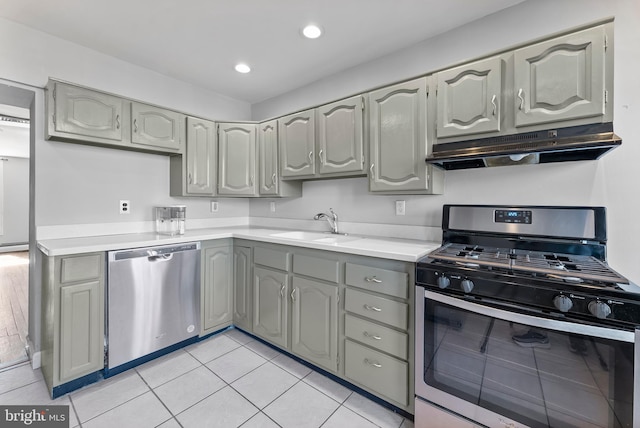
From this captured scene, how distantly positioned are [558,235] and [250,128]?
2728mm

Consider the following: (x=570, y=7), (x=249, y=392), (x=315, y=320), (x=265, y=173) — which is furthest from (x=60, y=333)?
(x=570, y=7)

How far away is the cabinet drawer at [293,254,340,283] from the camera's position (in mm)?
1838

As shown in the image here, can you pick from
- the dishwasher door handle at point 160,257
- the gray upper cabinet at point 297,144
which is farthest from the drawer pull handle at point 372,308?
the dishwasher door handle at point 160,257

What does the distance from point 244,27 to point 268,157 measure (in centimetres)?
115

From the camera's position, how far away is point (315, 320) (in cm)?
195

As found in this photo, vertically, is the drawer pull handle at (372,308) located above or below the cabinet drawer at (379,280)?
below

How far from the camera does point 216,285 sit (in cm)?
250

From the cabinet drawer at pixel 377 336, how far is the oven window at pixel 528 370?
0.15 metres

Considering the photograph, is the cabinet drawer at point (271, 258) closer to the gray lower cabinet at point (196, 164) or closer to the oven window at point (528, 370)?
the gray lower cabinet at point (196, 164)

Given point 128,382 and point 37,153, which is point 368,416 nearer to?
point 128,382

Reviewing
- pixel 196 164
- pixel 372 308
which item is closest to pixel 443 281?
pixel 372 308

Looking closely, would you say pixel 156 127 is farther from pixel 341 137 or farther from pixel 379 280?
pixel 379 280

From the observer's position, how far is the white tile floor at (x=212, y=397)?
5.10 ft

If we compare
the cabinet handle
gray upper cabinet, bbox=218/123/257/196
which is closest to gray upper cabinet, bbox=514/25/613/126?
the cabinet handle
